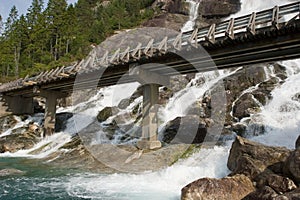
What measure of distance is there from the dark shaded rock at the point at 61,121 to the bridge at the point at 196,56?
2082mm

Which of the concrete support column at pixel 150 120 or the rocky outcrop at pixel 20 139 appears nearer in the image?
the concrete support column at pixel 150 120

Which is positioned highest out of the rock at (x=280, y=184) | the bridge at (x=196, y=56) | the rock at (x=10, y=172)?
the bridge at (x=196, y=56)

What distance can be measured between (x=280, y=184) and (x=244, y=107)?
46.9 feet

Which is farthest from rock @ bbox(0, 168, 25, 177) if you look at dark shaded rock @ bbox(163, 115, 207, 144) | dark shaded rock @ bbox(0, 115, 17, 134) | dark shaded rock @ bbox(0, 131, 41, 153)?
dark shaded rock @ bbox(0, 115, 17, 134)

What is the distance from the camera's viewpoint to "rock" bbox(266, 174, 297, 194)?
7405 millimetres

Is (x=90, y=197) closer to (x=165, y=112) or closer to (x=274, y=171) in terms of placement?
(x=274, y=171)

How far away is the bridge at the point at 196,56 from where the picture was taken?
39.6 feet

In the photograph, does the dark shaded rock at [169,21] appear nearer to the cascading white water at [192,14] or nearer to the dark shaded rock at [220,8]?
the cascading white water at [192,14]

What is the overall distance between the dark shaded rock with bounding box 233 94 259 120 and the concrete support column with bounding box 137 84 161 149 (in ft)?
22.2

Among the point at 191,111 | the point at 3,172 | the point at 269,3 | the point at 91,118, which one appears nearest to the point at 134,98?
the point at 91,118

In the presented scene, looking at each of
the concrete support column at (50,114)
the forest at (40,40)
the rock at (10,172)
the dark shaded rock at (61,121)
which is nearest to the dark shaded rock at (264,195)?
the rock at (10,172)

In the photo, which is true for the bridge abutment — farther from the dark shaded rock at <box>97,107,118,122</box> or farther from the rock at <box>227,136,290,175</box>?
the rock at <box>227,136,290,175</box>

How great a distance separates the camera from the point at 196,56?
1554 centimetres

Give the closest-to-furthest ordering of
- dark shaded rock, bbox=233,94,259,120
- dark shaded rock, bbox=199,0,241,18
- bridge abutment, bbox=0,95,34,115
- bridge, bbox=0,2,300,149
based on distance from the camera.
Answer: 1. bridge, bbox=0,2,300,149
2. dark shaded rock, bbox=233,94,259,120
3. bridge abutment, bbox=0,95,34,115
4. dark shaded rock, bbox=199,0,241,18
